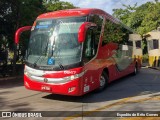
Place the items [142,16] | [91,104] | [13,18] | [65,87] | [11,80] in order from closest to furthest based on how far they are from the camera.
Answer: [65,87] < [91,104] < [11,80] < [13,18] < [142,16]

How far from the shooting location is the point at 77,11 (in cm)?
1012

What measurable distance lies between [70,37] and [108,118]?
3.18 m

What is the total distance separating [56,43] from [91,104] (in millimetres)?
2306

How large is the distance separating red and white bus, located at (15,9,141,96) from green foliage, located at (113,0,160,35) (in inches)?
1008

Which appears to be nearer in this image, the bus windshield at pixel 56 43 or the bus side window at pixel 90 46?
the bus windshield at pixel 56 43

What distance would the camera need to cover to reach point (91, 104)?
9180 millimetres

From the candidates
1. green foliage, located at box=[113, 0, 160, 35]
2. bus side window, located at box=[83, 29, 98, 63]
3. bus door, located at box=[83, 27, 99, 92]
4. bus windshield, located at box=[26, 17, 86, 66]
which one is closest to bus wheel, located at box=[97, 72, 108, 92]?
bus door, located at box=[83, 27, 99, 92]

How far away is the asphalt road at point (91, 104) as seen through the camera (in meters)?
7.78

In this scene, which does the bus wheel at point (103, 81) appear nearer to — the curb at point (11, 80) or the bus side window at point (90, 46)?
the bus side window at point (90, 46)

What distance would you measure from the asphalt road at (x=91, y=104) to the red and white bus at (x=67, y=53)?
1.46ft

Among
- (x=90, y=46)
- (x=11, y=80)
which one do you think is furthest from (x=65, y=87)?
(x=11, y=80)

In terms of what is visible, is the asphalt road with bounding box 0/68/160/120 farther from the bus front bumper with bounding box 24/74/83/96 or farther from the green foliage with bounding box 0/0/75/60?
the green foliage with bounding box 0/0/75/60

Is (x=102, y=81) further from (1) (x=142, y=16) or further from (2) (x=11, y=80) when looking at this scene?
(1) (x=142, y=16)

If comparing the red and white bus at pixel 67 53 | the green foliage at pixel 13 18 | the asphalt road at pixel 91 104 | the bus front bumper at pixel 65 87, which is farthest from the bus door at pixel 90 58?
the green foliage at pixel 13 18
